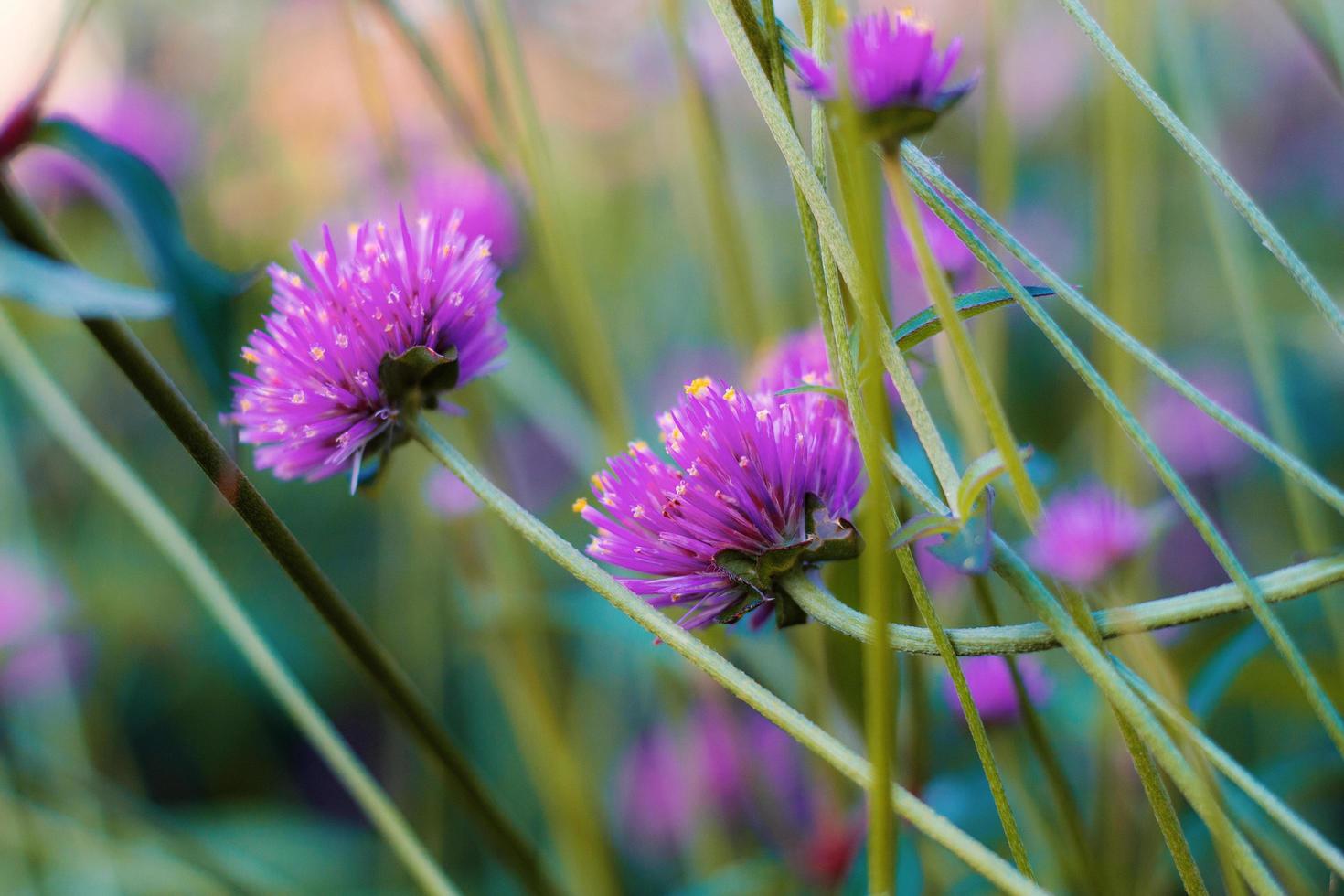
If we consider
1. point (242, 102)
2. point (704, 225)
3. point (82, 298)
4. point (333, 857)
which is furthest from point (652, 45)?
point (82, 298)

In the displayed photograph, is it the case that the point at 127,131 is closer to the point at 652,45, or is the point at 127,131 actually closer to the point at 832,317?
the point at 652,45

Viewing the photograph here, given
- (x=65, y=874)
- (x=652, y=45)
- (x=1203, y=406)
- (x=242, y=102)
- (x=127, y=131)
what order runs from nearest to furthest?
(x=1203, y=406) < (x=65, y=874) < (x=127, y=131) < (x=652, y=45) < (x=242, y=102)

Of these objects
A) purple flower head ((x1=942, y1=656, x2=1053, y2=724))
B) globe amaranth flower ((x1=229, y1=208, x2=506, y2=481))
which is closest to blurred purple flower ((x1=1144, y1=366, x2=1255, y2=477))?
purple flower head ((x1=942, y1=656, x2=1053, y2=724))

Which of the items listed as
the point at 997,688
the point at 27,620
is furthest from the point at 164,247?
the point at 27,620

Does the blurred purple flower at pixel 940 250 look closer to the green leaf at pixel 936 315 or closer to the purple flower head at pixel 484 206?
the green leaf at pixel 936 315

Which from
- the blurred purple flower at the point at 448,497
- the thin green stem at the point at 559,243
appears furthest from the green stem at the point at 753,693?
the blurred purple flower at the point at 448,497

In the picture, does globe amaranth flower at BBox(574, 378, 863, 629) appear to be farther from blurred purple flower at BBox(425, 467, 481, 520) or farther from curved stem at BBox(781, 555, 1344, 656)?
blurred purple flower at BBox(425, 467, 481, 520)
